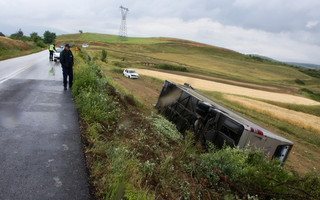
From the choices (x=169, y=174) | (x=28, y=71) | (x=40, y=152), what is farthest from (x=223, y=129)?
(x=28, y=71)

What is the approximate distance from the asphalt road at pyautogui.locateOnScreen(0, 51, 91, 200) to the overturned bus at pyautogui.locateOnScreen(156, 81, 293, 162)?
365 cm

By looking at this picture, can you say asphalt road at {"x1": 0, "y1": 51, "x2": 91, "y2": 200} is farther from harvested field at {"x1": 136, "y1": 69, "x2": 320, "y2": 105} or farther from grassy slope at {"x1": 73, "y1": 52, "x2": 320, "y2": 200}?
harvested field at {"x1": 136, "y1": 69, "x2": 320, "y2": 105}

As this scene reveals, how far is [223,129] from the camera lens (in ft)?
24.8

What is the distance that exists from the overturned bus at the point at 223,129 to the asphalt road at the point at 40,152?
3.65 meters

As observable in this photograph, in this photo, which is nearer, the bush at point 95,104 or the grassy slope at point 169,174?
the grassy slope at point 169,174

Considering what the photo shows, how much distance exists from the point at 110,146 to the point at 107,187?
1344 mm

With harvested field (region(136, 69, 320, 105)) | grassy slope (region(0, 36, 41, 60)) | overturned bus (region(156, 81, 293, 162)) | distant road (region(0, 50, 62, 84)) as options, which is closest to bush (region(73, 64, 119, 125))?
overturned bus (region(156, 81, 293, 162))

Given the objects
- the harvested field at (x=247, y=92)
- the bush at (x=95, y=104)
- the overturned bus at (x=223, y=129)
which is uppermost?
the bush at (x=95, y=104)

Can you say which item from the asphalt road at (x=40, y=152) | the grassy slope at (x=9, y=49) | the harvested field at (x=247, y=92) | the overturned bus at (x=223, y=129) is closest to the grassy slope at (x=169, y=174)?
the asphalt road at (x=40, y=152)

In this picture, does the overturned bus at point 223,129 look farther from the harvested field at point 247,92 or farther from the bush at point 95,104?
the harvested field at point 247,92

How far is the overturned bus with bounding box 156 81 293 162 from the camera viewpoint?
6.93 meters

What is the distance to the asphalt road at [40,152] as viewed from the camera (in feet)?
11.2

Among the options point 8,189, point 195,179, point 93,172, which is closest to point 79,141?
point 93,172

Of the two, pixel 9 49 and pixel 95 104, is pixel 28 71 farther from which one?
pixel 9 49
